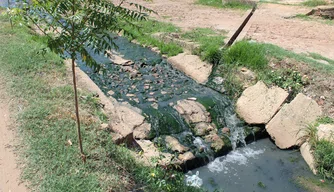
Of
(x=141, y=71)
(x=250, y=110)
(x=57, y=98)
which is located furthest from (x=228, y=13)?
(x=57, y=98)

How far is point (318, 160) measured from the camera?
5.45 meters

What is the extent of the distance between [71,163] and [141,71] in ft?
15.5

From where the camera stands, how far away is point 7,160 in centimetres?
400

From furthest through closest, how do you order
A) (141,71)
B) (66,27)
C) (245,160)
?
(141,71) → (245,160) → (66,27)

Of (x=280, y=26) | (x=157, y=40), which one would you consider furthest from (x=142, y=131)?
(x=280, y=26)

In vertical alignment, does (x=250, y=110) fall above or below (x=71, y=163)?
below

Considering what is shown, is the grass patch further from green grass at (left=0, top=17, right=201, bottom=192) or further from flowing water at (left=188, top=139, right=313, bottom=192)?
green grass at (left=0, top=17, right=201, bottom=192)

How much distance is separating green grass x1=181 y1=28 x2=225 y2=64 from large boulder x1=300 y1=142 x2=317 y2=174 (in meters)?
3.33

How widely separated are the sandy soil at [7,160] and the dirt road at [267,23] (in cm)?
693

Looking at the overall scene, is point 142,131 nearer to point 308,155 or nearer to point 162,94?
point 162,94

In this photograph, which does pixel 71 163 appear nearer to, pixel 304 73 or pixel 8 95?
pixel 8 95

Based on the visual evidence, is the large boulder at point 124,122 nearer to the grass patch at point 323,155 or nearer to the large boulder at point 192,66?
the large boulder at point 192,66

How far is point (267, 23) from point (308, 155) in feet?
21.5

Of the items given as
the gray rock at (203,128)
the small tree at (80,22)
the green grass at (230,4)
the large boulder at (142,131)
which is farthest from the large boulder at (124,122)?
the green grass at (230,4)
